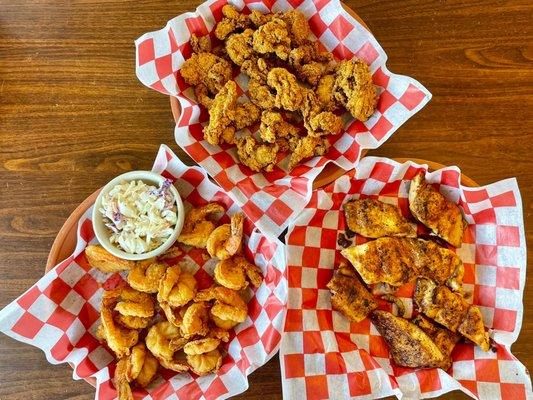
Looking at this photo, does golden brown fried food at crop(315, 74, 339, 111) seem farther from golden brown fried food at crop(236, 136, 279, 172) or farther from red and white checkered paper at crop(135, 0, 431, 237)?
golden brown fried food at crop(236, 136, 279, 172)

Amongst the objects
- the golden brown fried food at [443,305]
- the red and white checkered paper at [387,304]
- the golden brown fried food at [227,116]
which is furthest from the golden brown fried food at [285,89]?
the golden brown fried food at [443,305]

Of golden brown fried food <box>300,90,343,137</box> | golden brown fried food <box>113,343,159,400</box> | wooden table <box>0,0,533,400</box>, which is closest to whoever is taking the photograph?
golden brown fried food <box>113,343,159,400</box>

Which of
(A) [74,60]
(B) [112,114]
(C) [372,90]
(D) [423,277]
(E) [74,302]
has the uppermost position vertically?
(C) [372,90]

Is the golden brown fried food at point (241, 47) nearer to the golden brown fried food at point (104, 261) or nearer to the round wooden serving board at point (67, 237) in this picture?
the round wooden serving board at point (67, 237)

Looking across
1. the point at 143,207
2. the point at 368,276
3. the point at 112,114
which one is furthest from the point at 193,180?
the point at 368,276

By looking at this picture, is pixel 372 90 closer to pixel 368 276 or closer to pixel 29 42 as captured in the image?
pixel 368 276

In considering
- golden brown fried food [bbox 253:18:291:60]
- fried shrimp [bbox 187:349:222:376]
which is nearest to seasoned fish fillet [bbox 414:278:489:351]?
fried shrimp [bbox 187:349:222:376]
